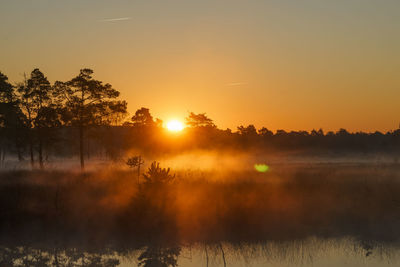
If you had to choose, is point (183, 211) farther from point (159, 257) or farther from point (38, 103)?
point (38, 103)

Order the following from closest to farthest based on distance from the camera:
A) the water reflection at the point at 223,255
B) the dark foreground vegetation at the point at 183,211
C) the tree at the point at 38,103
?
the water reflection at the point at 223,255 < the dark foreground vegetation at the point at 183,211 < the tree at the point at 38,103

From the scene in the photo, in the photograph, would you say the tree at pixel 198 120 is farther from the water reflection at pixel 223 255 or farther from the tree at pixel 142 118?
the water reflection at pixel 223 255

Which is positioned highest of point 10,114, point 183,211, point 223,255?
point 10,114

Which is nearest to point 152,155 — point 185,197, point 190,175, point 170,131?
point 170,131

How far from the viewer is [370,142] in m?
88.2

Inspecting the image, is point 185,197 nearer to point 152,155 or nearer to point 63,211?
point 63,211

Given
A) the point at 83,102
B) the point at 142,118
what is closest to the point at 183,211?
the point at 83,102

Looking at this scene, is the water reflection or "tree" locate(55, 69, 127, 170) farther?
"tree" locate(55, 69, 127, 170)

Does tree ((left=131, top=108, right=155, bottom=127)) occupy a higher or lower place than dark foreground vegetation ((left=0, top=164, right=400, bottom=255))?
higher

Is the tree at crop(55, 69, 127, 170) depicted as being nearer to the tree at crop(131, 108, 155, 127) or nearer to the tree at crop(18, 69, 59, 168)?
the tree at crop(18, 69, 59, 168)

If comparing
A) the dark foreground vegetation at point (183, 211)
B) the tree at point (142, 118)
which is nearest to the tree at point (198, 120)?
the tree at point (142, 118)

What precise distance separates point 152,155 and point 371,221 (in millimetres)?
46479

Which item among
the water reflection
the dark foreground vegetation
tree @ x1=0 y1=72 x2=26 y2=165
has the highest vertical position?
tree @ x1=0 y1=72 x2=26 y2=165

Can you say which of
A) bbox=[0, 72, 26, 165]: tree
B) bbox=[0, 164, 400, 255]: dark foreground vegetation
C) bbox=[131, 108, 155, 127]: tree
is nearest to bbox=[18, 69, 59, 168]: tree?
bbox=[0, 72, 26, 165]: tree
